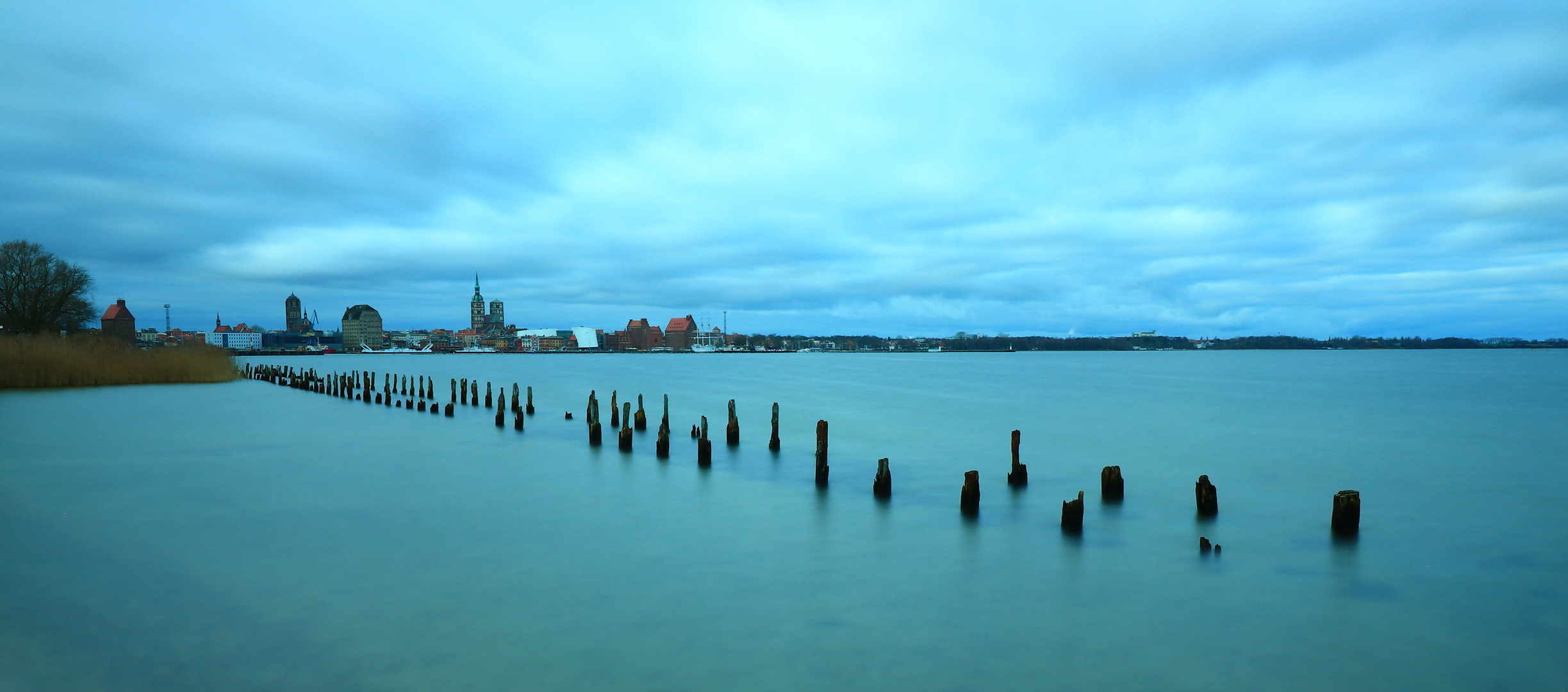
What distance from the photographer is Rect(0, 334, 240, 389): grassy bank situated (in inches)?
1468

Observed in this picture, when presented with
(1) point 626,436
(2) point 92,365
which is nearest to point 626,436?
(1) point 626,436

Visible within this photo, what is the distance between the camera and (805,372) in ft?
299

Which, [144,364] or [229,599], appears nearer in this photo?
[229,599]

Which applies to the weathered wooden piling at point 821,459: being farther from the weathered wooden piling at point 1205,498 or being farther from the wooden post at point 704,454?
the weathered wooden piling at point 1205,498

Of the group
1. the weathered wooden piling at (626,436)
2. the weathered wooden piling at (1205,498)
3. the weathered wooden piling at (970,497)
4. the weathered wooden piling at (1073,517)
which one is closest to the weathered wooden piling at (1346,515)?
the weathered wooden piling at (1205,498)

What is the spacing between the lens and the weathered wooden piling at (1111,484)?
1448 cm

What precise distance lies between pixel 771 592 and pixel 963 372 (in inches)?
3299

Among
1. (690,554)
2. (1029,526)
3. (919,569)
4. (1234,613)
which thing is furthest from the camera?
(1029,526)

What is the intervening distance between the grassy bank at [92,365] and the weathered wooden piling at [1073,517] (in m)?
44.9

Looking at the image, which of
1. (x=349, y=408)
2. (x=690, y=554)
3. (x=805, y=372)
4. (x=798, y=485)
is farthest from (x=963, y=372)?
(x=690, y=554)

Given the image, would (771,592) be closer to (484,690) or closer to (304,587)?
(484,690)

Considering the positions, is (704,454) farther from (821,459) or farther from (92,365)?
(92,365)

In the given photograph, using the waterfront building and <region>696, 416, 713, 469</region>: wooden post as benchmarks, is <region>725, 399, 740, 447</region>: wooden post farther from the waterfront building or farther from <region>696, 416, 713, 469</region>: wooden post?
the waterfront building

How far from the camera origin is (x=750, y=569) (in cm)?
1034
